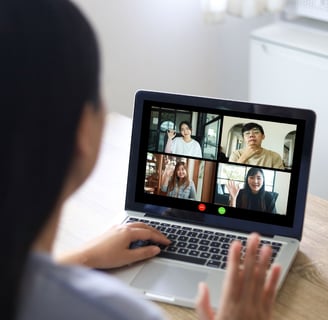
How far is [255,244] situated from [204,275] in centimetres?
25

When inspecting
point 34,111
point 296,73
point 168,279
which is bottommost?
point 168,279

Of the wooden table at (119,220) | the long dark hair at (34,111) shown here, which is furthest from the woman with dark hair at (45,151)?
the wooden table at (119,220)

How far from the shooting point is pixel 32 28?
63 cm

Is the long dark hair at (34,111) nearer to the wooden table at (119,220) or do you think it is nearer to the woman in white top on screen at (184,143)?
the wooden table at (119,220)

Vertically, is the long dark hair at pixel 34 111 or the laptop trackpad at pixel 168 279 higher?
the long dark hair at pixel 34 111

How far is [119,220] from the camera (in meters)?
1.40

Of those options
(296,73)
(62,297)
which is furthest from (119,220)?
(296,73)

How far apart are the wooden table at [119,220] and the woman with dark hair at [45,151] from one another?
0.36 meters

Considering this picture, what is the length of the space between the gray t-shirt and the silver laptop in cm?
55

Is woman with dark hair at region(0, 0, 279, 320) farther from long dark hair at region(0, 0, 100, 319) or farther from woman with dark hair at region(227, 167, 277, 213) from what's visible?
woman with dark hair at region(227, 167, 277, 213)

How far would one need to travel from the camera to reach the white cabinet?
98.5 inches

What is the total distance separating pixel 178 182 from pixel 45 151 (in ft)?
2.46

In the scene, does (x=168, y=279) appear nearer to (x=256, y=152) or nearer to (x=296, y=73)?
(x=256, y=152)

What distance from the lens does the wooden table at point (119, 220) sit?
119 centimetres
